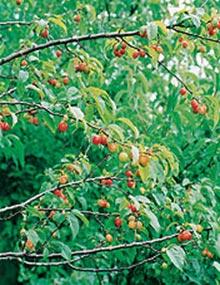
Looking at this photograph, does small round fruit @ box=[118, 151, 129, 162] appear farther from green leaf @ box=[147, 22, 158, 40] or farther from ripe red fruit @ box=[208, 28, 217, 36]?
ripe red fruit @ box=[208, 28, 217, 36]

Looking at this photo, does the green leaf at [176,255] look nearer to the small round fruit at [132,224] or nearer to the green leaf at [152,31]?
the small round fruit at [132,224]

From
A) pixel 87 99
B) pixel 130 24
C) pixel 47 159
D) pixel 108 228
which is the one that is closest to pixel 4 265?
pixel 47 159

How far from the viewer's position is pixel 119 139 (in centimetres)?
261

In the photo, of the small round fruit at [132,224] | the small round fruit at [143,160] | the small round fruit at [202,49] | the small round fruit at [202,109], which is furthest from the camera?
the small round fruit at [202,49]

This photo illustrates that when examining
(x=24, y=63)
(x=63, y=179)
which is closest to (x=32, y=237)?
(x=63, y=179)

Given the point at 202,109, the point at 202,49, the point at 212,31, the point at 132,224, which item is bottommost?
the point at 132,224

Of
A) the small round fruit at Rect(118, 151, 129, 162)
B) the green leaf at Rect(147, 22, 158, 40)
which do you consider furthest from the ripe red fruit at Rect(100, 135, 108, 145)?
the green leaf at Rect(147, 22, 158, 40)

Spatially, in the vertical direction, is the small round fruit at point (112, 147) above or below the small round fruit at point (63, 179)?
above

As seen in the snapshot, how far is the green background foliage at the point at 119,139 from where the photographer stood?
2.74 m

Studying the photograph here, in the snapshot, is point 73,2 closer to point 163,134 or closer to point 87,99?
point 163,134

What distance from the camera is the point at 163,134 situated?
178 inches

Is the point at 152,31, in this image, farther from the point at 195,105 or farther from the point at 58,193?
the point at 58,193

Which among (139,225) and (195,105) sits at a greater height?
(195,105)

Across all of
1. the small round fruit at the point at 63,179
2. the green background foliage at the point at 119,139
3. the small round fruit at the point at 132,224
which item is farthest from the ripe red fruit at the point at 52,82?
the small round fruit at the point at 132,224
